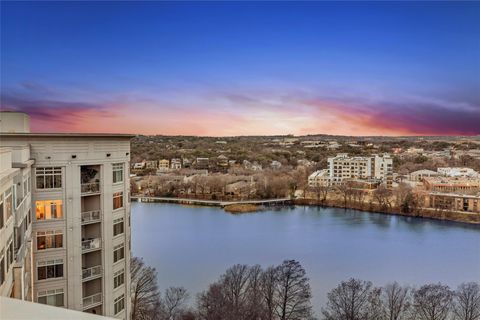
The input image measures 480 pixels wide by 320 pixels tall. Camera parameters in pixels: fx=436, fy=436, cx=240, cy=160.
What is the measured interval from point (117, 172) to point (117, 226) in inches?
22.5

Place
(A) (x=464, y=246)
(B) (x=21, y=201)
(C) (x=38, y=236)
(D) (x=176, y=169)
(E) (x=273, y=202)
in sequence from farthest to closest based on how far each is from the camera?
(D) (x=176, y=169) < (E) (x=273, y=202) < (A) (x=464, y=246) < (C) (x=38, y=236) < (B) (x=21, y=201)

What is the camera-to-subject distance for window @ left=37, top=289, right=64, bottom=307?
159 inches

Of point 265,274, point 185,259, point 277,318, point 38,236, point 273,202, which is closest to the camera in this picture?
point 38,236

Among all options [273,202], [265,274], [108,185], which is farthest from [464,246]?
[108,185]

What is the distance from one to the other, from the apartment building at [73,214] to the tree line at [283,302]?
2.72 m

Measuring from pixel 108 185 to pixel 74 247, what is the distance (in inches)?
26.6

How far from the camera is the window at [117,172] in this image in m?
4.54

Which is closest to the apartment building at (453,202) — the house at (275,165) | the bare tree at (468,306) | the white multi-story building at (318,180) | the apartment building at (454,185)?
the apartment building at (454,185)

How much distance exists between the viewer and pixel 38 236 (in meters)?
4.02

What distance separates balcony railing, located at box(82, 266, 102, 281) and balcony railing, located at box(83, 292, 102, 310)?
0.20 m

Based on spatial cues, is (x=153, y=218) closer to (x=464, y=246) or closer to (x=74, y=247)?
(x=464, y=246)

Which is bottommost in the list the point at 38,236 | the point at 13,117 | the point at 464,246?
the point at 464,246

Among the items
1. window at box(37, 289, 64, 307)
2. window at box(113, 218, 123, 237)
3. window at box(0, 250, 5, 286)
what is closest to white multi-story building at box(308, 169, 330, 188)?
window at box(113, 218, 123, 237)

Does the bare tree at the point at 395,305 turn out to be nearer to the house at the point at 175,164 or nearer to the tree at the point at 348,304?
the tree at the point at 348,304
